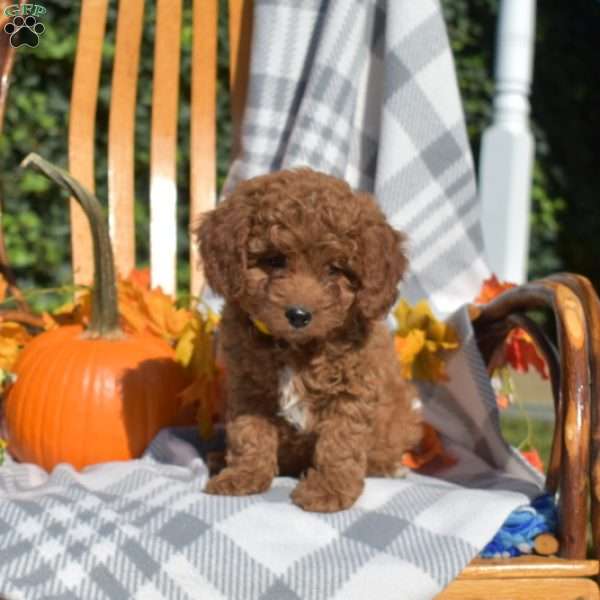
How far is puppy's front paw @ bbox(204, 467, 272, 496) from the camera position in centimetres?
200

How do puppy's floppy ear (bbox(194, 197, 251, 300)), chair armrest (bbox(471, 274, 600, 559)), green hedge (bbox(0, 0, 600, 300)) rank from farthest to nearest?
green hedge (bbox(0, 0, 600, 300)), puppy's floppy ear (bbox(194, 197, 251, 300)), chair armrest (bbox(471, 274, 600, 559))

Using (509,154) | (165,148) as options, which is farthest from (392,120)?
(165,148)

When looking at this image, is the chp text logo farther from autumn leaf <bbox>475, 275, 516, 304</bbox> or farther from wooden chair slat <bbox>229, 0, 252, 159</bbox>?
autumn leaf <bbox>475, 275, 516, 304</bbox>

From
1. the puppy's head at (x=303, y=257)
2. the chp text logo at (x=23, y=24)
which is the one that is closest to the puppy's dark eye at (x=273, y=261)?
the puppy's head at (x=303, y=257)

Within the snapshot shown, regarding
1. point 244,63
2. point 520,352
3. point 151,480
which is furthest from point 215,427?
point 244,63

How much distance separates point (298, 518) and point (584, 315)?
746mm

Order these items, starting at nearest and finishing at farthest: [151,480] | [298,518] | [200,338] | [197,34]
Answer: [298,518]
[151,480]
[200,338]
[197,34]

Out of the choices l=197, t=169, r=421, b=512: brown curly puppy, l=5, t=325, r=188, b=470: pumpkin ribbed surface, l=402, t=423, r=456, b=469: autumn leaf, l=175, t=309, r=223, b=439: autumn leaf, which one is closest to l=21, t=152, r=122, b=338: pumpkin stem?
l=5, t=325, r=188, b=470: pumpkin ribbed surface

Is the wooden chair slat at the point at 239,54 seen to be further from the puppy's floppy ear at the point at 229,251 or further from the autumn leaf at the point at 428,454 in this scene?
the puppy's floppy ear at the point at 229,251

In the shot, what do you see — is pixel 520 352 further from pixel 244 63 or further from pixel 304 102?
pixel 244 63

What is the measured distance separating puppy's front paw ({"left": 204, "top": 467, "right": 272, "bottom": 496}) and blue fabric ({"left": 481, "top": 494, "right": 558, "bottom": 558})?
50 centimetres

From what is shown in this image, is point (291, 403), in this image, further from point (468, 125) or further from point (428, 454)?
point (468, 125)

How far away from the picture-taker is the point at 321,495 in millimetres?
1926

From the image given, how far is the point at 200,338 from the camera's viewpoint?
2582mm
